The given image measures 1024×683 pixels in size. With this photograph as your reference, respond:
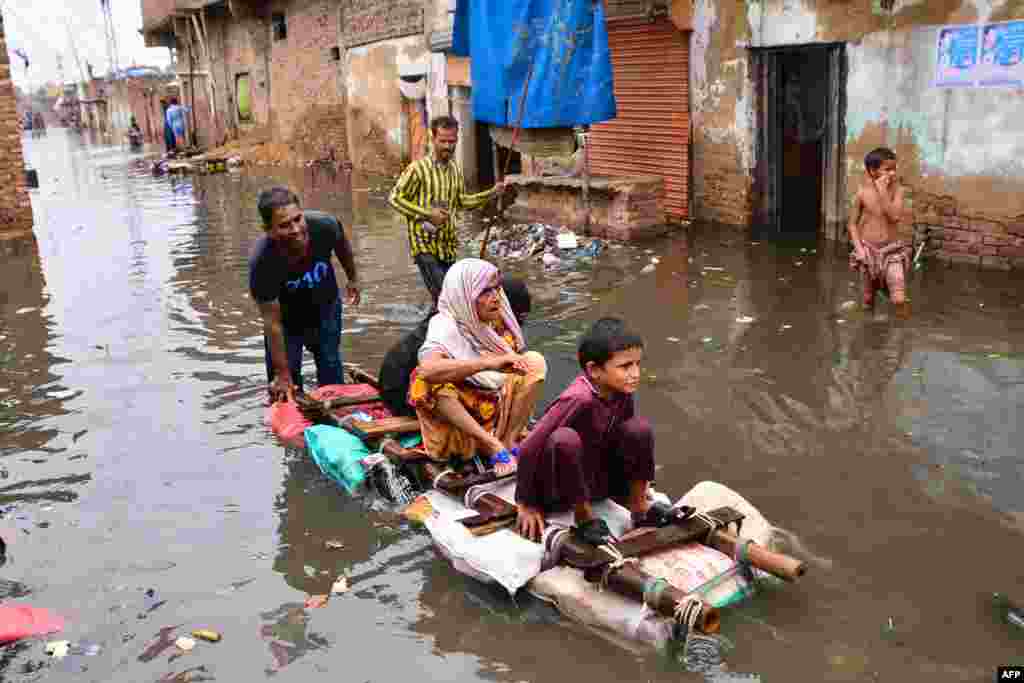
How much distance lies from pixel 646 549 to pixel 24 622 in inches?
90.8

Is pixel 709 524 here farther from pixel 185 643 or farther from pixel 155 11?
pixel 155 11

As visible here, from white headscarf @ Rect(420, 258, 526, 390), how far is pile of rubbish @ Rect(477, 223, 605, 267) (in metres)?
5.67

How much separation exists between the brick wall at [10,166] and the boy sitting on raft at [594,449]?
1151cm

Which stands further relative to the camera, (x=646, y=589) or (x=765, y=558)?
(x=765, y=558)

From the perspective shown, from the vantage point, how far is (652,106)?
12.0 metres

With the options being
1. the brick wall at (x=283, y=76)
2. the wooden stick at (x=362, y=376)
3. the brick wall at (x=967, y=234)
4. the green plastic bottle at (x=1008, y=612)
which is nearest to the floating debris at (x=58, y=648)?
the wooden stick at (x=362, y=376)

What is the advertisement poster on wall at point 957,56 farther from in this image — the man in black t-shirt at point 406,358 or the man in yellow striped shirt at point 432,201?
the man in black t-shirt at point 406,358

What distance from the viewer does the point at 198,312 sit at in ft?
28.6

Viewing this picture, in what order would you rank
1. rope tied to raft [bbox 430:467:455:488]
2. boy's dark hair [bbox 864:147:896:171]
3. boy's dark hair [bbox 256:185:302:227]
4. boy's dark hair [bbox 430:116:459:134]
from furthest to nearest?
boy's dark hair [bbox 864:147:896:171] < boy's dark hair [bbox 430:116:459:134] < boy's dark hair [bbox 256:185:302:227] < rope tied to raft [bbox 430:467:455:488]

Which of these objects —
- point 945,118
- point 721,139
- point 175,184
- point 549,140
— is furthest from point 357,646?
point 175,184

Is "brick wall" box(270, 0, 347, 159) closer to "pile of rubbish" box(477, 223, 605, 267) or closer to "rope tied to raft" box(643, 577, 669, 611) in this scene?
"pile of rubbish" box(477, 223, 605, 267)

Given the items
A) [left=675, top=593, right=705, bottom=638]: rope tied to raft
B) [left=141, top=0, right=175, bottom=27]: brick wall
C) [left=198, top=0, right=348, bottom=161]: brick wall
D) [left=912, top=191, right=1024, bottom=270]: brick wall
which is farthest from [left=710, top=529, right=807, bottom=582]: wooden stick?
[left=141, top=0, right=175, bottom=27]: brick wall

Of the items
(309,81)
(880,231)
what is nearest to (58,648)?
(880,231)

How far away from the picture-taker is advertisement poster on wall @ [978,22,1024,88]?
24.9 ft
